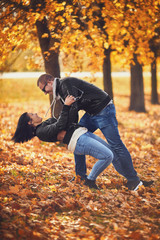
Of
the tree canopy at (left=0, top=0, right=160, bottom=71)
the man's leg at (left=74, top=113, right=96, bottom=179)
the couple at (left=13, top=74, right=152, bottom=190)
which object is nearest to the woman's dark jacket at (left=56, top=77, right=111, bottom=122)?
the couple at (left=13, top=74, right=152, bottom=190)

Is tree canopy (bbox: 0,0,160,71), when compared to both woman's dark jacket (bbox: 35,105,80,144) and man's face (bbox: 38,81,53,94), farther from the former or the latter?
woman's dark jacket (bbox: 35,105,80,144)

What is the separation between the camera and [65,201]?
4.41 meters

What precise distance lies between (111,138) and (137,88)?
10762 mm

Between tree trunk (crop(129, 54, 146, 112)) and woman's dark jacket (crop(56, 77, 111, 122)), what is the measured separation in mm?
10309

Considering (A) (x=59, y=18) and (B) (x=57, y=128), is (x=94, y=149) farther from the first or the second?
(A) (x=59, y=18)

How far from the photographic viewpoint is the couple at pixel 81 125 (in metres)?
4.53

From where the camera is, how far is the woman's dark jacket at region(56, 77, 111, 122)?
4523 mm

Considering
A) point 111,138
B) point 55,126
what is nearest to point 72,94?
point 55,126

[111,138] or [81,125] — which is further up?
[81,125]

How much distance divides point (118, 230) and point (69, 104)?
191 centimetres

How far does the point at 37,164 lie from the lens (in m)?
6.30

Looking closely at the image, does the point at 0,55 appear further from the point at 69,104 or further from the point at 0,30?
the point at 69,104

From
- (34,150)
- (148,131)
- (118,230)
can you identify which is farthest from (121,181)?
(148,131)

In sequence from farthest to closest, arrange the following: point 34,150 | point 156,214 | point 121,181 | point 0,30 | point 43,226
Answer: point 34,150 → point 0,30 → point 121,181 → point 156,214 → point 43,226
